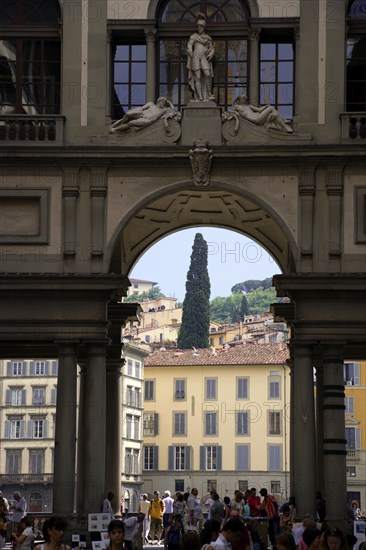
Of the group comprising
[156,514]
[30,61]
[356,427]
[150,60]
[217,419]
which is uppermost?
[30,61]

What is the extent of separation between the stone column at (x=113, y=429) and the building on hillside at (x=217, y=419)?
56.5 meters

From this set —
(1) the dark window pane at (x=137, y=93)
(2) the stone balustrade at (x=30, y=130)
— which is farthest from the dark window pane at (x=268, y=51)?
(2) the stone balustrade at (x=30, y=130)

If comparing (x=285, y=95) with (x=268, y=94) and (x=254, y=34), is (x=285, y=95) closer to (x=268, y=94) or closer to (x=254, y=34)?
(x=268, y=94)

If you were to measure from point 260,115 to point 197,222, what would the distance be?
21.1 ft

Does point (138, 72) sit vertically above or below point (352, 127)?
above

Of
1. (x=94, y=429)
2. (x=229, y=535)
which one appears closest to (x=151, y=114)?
(x=94, y=429)

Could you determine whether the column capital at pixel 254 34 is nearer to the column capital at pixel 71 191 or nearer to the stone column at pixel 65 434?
the column capital at pixel 71 191

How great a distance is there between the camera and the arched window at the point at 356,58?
130 feet

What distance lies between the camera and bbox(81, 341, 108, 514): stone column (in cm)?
3769

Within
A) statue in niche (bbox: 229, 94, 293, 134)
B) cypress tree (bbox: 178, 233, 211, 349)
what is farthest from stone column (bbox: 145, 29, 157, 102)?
cypress tree (bbox: 178, 233, 211, 349)

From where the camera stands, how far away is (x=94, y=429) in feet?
125

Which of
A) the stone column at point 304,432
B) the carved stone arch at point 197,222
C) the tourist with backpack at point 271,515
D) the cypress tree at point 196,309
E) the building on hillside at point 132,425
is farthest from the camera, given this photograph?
the cypress tree at point 196,309

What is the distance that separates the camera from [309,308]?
126ft

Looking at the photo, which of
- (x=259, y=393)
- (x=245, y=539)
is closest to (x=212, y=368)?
(x=259, y=393)
